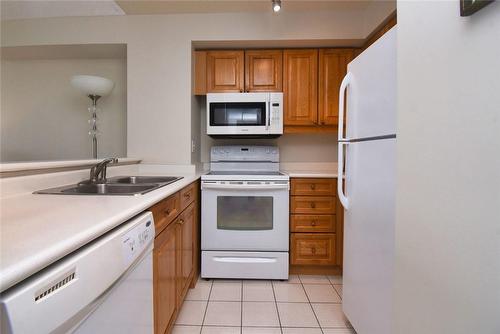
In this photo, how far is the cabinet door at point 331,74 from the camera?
93.4 inches

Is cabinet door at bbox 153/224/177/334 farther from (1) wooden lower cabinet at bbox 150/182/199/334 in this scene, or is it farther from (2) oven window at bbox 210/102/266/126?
(2) oven window at bbox 210/102/266/126

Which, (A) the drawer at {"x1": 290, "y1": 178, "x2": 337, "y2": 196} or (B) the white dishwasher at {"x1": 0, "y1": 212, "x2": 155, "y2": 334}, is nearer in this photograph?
(B) the white dishwasher at {"x1": 0, "y1": 212, "x2": 155, "y2": 334}

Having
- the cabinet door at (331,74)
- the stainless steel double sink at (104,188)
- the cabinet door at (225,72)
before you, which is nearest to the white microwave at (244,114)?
the cabinet door at (225,72)

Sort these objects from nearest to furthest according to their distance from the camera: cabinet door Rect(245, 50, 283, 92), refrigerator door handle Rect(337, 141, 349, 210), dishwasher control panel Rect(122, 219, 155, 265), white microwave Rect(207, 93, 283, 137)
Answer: dishwasher control panel Rect(122, 219, 155, 265)
refrigerator door handle Rect(337, 141, 349, 210)
white microwave Rect(207, 93, 283, 137)
cabinet door Rect(245, 50, 283, 92)

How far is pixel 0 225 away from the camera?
0.68 m

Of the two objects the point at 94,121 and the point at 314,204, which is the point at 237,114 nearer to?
the point at 314,204

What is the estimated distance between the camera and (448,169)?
72 centimetres

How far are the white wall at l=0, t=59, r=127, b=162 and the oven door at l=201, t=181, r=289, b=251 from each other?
→ 142 cm

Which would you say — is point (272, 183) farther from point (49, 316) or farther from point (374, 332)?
point (49, 316)

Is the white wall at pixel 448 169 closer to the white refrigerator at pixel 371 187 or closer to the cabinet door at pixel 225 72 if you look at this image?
the white refrigerator at pixel 371 187

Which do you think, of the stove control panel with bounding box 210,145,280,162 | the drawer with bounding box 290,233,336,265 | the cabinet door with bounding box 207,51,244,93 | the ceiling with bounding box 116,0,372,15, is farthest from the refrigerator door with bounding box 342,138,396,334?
the ceiling with bounding box 116,0,372,15

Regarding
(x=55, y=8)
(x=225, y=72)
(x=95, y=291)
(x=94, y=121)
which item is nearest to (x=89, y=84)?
(x=94, y=121)

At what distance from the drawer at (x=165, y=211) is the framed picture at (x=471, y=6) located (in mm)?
1266

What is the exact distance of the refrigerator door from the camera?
1.04 m
